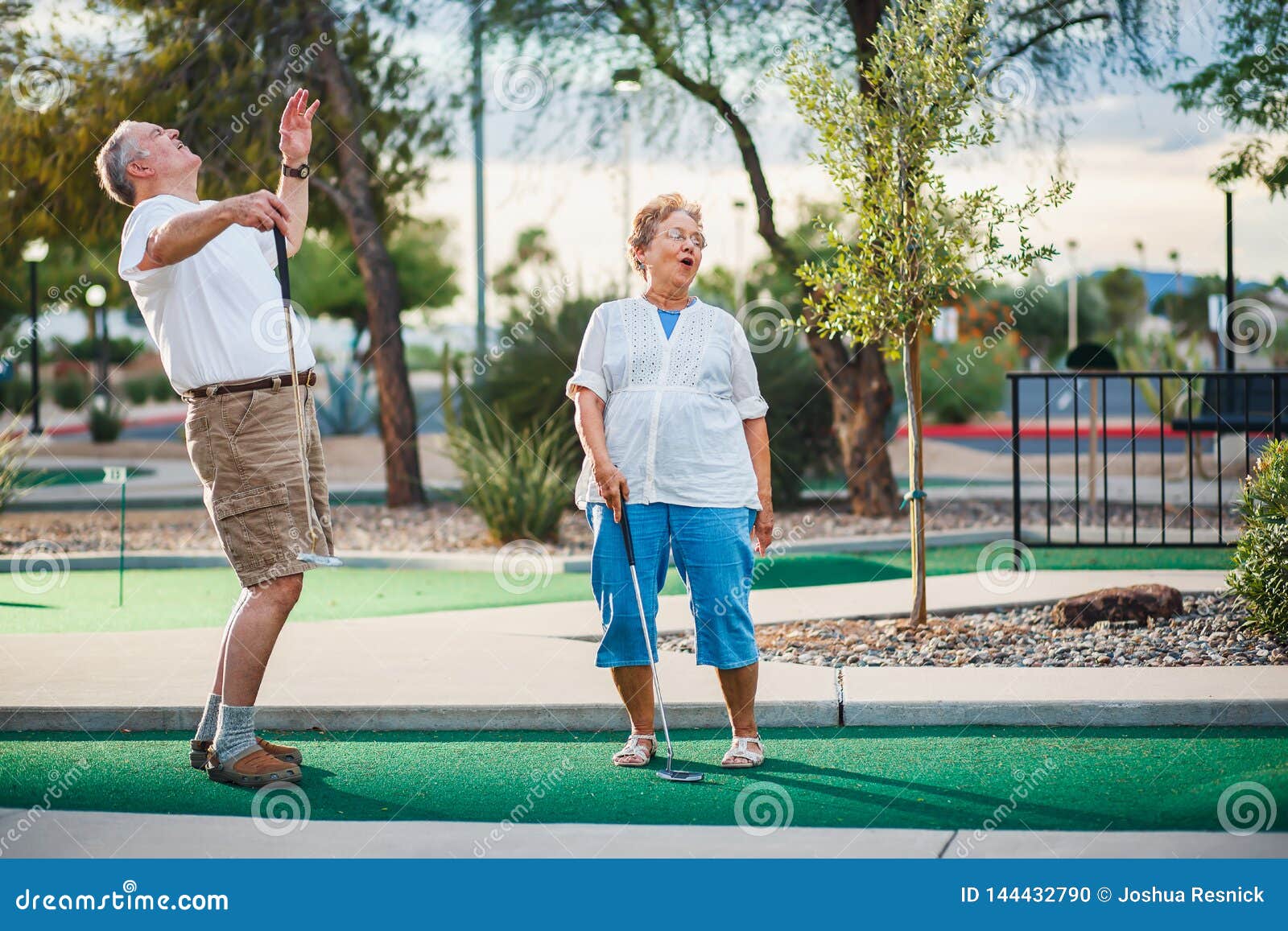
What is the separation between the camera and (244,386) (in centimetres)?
468

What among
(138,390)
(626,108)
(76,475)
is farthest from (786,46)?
(138,390)

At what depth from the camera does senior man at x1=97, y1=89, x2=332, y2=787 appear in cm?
463

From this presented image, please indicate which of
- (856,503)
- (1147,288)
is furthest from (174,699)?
(1147,288)

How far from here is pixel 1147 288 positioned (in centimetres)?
5578

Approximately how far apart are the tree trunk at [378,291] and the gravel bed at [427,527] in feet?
1.76

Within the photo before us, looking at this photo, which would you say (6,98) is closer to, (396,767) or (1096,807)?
(396,767)

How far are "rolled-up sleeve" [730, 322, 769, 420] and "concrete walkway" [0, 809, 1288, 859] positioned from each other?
1.44 meters

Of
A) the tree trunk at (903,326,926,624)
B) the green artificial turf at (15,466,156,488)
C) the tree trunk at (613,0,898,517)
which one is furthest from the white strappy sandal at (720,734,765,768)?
the green artificial turf at (15,466,156,488)

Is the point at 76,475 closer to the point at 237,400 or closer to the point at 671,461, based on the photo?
the point at 237,400

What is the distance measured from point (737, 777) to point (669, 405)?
121 centimetres

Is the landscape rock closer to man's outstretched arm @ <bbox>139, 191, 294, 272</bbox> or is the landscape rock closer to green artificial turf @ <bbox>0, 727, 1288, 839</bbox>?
green artificial turf @ <bbox>0, 727, 1288, 839</bbox>

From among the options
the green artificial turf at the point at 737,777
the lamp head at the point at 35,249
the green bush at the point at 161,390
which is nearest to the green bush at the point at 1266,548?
the green artificial turf at the point at 737,777

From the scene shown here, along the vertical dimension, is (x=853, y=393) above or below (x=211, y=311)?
below

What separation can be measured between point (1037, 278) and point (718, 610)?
34.2 feet
